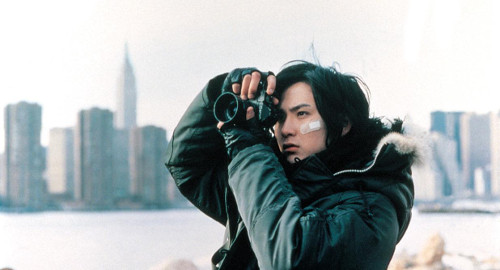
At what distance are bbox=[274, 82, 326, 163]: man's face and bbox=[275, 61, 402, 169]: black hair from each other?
0.01 m

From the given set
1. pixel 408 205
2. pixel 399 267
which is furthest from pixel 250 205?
pixel 399 267

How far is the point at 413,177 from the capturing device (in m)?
0.99

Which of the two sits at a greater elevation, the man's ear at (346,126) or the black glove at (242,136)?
the man's ear at (346,126)

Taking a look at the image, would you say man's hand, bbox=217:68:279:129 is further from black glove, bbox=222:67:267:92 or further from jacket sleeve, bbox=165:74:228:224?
jacket sleeve, bbox=165:74:228:224

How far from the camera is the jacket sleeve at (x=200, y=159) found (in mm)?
1117

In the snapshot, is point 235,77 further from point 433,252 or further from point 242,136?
point 433,252

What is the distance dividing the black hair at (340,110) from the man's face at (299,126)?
0.01 meters

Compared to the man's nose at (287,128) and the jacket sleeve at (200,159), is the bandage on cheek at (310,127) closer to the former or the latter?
the man's nose at (287,128)

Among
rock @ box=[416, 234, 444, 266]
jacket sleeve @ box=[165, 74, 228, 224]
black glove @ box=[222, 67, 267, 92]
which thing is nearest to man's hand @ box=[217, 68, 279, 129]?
black glove @ box=[222, 67, 267, 92]

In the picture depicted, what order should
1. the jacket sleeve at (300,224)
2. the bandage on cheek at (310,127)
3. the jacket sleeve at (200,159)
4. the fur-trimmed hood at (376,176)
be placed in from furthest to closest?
1. the jacket sleeve at (200,159)
2. the bandage on cheek at (310,127)
3. the fur-trimmed hood at (376,176)
4. the jacket sleeve at (300,224)

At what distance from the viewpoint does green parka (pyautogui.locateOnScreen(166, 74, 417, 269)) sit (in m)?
0.79

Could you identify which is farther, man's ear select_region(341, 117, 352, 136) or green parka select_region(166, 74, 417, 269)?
man's ear select_region(341, 117, 352, 136)

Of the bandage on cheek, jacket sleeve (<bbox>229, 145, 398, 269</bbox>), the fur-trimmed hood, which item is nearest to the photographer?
jacket sleeve (<bbox>229, 145, 398, 269</bbox>)

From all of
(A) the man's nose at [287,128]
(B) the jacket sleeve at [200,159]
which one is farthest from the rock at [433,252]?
(A) the man's nose at [287,128]
